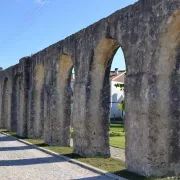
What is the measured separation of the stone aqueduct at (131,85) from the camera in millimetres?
9172


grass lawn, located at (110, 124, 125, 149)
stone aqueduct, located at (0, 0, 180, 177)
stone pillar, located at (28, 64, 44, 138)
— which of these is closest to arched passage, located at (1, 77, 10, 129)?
grass lawn, located at (110, 124, 125, 149)

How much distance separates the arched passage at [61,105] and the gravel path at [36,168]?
2031 mm

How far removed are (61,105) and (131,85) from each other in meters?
6.41

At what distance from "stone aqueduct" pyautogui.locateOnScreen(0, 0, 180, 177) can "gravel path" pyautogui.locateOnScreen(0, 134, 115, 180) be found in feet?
4.16

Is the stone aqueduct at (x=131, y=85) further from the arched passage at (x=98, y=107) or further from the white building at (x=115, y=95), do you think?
the white building at (x=115, y=95)

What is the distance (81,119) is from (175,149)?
467 cm

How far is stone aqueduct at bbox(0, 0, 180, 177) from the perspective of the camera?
9.17m

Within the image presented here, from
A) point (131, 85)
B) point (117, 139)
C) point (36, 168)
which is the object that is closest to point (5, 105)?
point (117, 139)

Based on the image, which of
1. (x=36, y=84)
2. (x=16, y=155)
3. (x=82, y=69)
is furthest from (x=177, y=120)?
(x=36, y=84)

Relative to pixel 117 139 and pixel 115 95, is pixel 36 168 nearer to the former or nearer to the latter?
pixel 117 139

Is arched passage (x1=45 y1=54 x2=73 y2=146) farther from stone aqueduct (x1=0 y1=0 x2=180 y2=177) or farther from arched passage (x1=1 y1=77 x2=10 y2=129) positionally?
arched passage (x1=1 y1=77 x2=10 y2=129)

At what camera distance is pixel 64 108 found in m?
16.0

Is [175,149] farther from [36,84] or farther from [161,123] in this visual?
[36,84]

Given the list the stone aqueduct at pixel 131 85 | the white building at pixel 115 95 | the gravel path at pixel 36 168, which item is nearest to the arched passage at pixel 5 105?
the stone aqueduct at pixel 131 85
